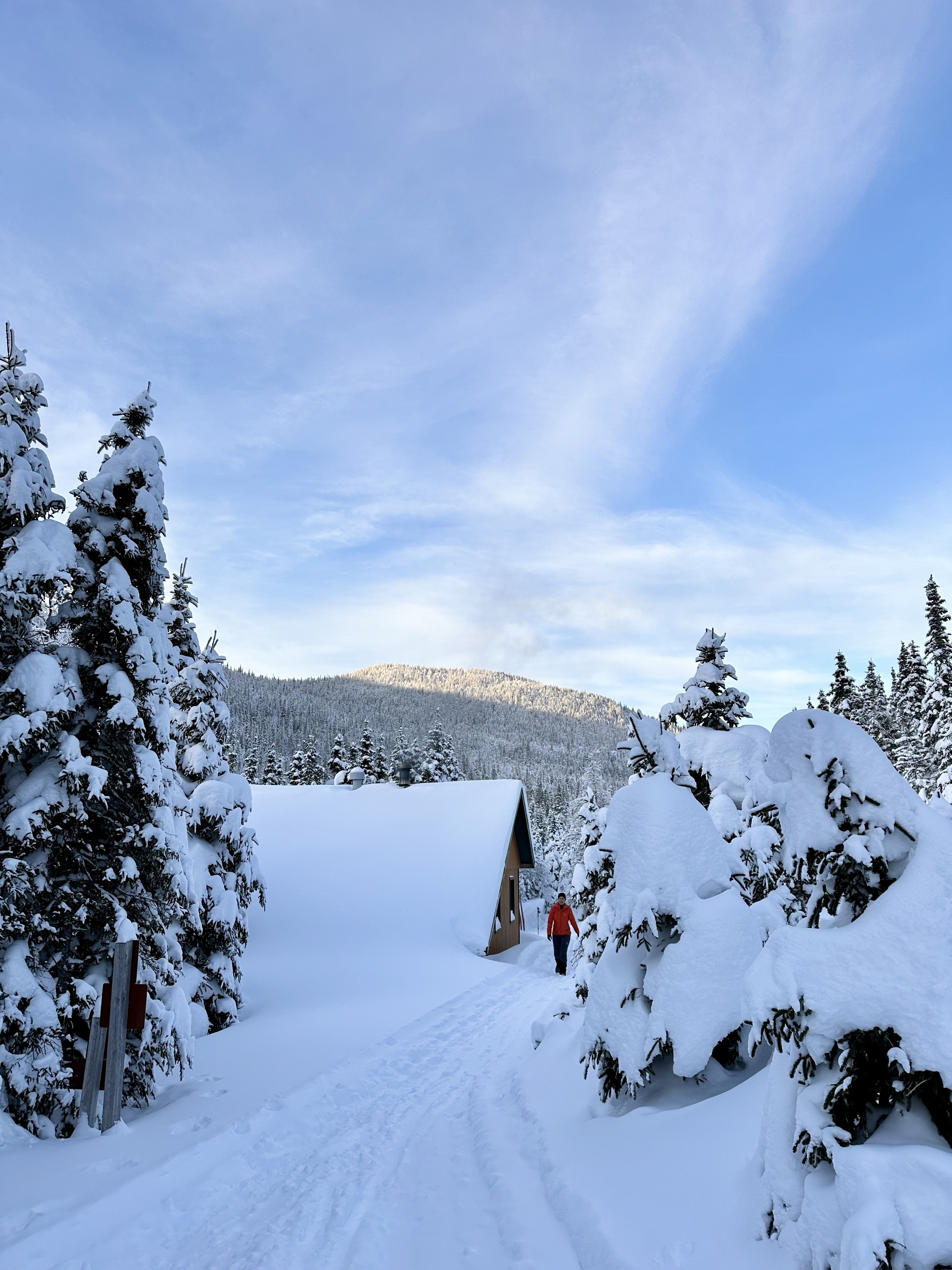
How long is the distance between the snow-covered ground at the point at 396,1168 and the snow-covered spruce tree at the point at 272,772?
54.8 meters

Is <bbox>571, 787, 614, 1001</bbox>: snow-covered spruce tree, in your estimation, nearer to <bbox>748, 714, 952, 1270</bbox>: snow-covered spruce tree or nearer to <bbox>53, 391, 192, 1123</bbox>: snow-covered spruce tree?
<bbox>748, 714, 952, 1270</bbox>: snow-covered spruce tree

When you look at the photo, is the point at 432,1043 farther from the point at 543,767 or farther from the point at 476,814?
the point at 543,767

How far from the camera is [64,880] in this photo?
23.0 feet

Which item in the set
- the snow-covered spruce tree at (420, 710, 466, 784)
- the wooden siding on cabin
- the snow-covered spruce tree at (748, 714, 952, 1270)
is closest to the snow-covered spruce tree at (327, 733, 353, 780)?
the snow-covered spruce tree at (420, 710, 466, 784)

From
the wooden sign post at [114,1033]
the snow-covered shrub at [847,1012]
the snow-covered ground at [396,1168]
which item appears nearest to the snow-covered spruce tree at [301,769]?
the snow-covered ground at [396,1168]

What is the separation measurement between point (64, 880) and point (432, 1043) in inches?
214

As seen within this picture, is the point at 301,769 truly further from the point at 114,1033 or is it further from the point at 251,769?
the point at 114,1033

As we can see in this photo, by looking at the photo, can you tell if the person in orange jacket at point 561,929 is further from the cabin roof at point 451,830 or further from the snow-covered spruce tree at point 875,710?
the snow-covered spruce tree at point 875,710

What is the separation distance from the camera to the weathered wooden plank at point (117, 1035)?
6.36 meters

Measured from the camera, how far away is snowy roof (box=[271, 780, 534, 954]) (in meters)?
22.6

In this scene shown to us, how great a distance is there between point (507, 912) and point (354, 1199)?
77.1 ft

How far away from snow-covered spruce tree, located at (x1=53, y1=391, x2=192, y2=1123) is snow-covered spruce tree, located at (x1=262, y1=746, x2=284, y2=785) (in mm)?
54873

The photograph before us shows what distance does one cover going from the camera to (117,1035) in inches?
257

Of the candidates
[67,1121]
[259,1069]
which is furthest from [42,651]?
[259,1069]
